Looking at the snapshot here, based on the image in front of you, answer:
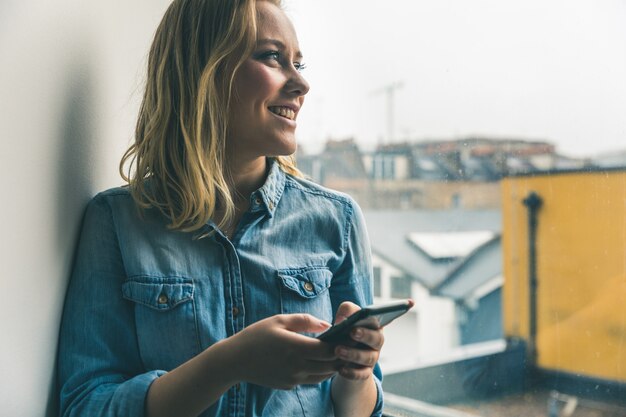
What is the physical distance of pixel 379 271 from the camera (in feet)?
5.59

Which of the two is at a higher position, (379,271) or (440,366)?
(379,271)

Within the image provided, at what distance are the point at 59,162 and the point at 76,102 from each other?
102 millimetres

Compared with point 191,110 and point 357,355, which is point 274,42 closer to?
point 191,110

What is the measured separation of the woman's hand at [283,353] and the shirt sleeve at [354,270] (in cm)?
26

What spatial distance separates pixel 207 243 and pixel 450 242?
131 centimetres

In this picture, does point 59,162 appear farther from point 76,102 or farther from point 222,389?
point 222,389

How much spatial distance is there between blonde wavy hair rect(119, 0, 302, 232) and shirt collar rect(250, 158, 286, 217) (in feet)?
0.13

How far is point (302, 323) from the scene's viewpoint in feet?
2.06

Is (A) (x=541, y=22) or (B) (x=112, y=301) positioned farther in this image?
(A) (x=541, y=22)

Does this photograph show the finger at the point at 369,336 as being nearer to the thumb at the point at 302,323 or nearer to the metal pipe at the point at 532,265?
the thumb at the point at 302,323

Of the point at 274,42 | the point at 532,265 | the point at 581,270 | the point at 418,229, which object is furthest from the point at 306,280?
the point at 418,229

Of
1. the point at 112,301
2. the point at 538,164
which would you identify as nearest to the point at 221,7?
the point at 112,301

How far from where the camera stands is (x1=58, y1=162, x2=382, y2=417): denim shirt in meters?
0.75

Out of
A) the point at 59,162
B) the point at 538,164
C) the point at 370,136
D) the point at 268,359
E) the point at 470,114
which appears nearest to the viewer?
the point at 268,359
